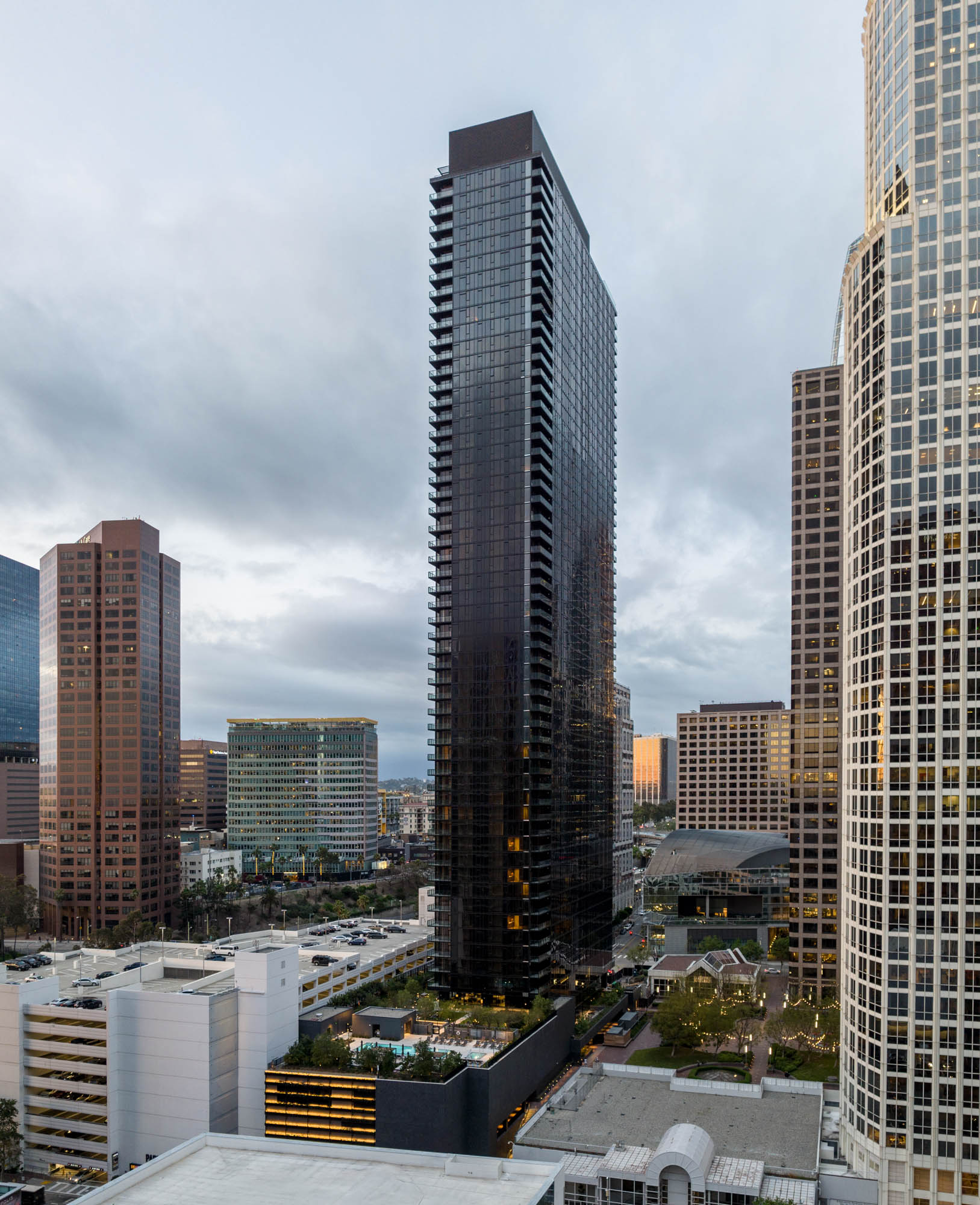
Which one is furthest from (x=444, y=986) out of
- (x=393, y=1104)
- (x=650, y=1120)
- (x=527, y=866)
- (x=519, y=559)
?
(x=519, y=559)

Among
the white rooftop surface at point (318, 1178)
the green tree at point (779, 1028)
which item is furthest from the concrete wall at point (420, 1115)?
the green tree at point (779, 1028)

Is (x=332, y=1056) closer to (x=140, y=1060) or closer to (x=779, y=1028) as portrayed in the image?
(x=140, y=1060)

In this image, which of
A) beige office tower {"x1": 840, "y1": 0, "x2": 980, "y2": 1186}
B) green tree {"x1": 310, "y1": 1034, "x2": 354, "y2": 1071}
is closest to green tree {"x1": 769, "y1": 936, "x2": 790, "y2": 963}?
beige office tower {"x1": 840, "y1": 0, "x2": 980, "y2": 1186}

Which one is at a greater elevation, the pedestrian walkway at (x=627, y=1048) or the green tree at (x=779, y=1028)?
the green tree at (x=779, y=1028)

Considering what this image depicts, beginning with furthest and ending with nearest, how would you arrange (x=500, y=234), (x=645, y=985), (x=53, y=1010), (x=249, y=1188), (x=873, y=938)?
(x=645, y=985)
(x=500, y=234)
(x=53, y=1010)
(x=873, y=938)
(x=249, y=1188)

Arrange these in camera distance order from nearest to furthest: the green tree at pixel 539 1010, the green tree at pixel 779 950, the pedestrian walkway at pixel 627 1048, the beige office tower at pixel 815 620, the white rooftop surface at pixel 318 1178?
the white rooftop surface at pixel 318 1178 < the green tree at pixel 539 1010 < the pedestrian walkway at pixel 627 1048 < the beige office tower at pixel 815 620 < the green tree at pixel 779 950

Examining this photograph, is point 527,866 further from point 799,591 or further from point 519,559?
point 799,591

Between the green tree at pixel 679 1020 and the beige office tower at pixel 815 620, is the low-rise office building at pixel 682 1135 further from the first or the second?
the beige office tower at pixel 815 620

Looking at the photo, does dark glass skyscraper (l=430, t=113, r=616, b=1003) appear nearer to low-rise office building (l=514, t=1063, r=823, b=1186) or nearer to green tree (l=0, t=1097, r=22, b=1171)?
low-rise office building (l=514, t=1063, r=823, b=1186)
